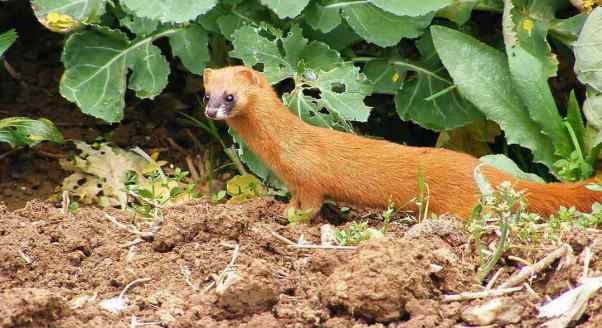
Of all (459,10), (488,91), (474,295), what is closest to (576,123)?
(488,91)

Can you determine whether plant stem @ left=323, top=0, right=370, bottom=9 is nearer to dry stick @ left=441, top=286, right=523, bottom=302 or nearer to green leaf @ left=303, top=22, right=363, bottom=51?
green leaf @ left=303, top=22, right=363, bottom=51

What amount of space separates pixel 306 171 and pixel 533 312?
206 cm

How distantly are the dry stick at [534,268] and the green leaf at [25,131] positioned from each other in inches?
135

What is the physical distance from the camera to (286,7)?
239 inches

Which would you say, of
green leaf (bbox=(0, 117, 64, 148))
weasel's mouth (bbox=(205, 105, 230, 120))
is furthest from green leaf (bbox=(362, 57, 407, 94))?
green leaf (bbox=(0, 117, 64, 148))

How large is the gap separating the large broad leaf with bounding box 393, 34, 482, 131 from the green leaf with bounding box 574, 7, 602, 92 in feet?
2.51

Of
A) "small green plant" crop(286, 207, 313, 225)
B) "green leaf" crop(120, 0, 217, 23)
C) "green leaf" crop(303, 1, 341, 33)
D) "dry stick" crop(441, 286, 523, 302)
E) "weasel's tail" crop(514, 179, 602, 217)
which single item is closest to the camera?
"dry stick" crop(441, 286, 523, 302)

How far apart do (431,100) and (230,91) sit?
1655 mm

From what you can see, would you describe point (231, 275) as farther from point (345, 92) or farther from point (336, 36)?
point (336, 36)

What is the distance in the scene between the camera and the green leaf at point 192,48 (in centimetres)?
648

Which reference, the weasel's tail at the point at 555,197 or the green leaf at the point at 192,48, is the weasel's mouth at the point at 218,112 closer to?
the green leaf at the point at 192,48

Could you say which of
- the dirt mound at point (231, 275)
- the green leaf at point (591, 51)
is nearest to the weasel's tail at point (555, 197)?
the dirt mound at point (231, 275)

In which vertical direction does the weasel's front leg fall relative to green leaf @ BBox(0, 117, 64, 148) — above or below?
above

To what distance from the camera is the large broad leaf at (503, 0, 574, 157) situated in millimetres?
6117
